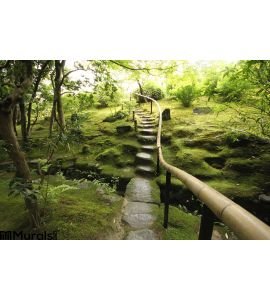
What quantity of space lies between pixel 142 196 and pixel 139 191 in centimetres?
22

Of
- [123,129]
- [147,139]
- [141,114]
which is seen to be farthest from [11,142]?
[141,114]

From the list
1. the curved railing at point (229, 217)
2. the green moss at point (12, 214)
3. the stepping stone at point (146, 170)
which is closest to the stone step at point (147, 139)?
the stepping stone at point (146, 170)

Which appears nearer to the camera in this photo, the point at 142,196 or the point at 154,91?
the point at 142,196

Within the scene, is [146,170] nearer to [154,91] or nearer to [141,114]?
[141,114]

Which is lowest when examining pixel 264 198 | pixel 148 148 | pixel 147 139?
pixel 264 198

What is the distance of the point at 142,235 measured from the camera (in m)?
3.29

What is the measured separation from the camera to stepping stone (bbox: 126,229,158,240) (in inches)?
128

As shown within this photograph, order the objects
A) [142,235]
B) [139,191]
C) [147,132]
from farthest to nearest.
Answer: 1. [147,132]
2. [139,191]
3. [142,235]

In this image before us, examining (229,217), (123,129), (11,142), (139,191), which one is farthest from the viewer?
(123,129)

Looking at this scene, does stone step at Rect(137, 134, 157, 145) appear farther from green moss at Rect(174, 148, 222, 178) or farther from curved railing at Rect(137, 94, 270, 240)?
curved railing at Rect(137, 94, 270, 240)

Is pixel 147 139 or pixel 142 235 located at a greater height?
pixel 147 139
